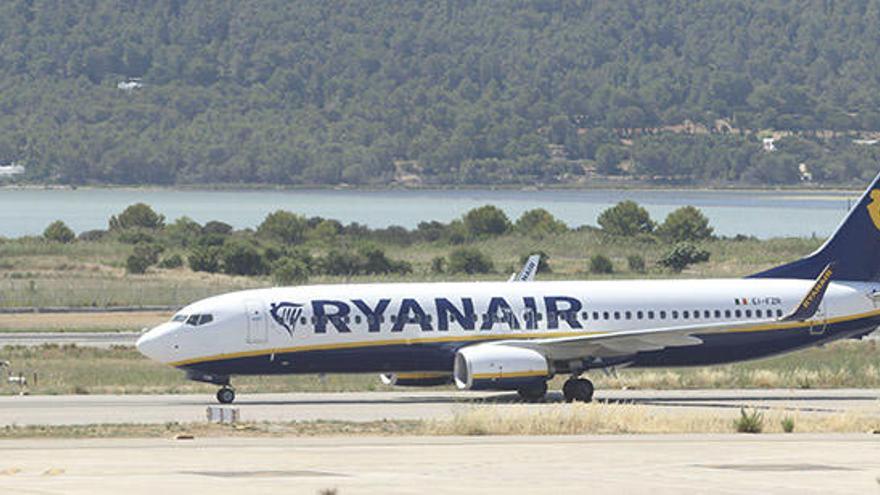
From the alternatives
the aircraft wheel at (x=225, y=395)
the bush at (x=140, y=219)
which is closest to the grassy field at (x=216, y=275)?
the bush at (x=140, y=219)

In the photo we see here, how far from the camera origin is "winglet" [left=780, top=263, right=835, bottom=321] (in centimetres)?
5088

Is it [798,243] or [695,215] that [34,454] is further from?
[695,215]

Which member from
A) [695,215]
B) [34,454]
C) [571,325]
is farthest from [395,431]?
[695,215]

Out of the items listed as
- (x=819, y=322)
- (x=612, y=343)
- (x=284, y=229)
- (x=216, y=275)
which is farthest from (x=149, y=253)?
(x=612, y=343)

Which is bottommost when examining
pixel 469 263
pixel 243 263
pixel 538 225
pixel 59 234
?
pixel 469 263

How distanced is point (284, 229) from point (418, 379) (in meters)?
90.2

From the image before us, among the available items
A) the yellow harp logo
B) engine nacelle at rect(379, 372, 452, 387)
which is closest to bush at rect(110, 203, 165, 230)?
engine nacelle at rect(379, 372, 452, 387)

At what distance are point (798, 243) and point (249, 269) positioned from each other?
41014 millimetres

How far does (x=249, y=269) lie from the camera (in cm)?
11006

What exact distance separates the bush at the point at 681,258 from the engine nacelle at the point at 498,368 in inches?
2507

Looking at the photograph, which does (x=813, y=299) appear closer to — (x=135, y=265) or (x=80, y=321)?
(x=80, y=321)

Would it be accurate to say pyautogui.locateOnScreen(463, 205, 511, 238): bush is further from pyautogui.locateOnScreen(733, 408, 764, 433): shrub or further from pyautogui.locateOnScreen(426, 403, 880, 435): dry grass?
pyautogui.locateOnScreen(733, 408, 764, 433): shrub

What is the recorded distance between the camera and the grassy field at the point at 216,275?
95.2 m

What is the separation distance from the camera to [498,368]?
163 feet
